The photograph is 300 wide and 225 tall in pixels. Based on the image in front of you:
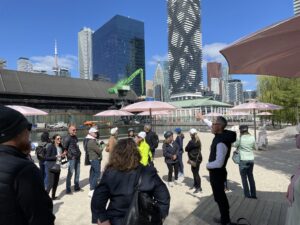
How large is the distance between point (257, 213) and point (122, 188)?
9.26 ft

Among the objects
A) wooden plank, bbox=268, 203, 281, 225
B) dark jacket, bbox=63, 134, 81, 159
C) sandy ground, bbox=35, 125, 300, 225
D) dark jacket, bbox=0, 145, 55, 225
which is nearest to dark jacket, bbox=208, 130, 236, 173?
wooden plank, bbox=268, 203, 281, 225

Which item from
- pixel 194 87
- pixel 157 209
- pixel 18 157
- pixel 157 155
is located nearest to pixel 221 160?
pixel 157 209

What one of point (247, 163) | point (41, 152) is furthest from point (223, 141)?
point (41, 152)

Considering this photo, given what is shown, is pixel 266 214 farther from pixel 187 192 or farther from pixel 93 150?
pixel 93 150

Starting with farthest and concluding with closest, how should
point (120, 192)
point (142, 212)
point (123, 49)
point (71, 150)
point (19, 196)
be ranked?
point (123, 49) → point (71, 150) → point (120, 192) → point (142, 212) → point (19, 196)

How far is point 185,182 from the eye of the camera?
8305 millimetres

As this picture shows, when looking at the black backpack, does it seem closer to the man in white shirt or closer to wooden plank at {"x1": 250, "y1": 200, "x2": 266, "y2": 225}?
the man in white shirt

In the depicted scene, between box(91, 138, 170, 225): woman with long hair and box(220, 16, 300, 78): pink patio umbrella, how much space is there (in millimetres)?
1838

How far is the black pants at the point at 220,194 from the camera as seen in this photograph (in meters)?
3.93

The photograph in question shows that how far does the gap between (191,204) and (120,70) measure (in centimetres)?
12518

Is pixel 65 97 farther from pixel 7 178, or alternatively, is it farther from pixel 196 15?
pixel 196 15

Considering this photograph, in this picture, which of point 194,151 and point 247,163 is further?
point 194,151

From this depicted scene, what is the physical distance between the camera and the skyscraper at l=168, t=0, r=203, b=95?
577 ft

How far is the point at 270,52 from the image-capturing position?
3584 millimetres
